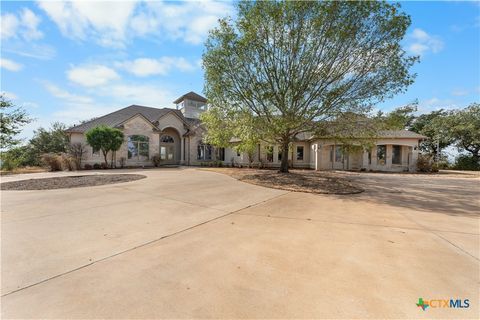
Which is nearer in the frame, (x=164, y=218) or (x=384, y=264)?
(x=384, y=264)

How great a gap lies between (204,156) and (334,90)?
19052 millimetres

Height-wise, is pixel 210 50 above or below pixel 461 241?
above

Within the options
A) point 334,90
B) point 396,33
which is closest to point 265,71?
point 334,90

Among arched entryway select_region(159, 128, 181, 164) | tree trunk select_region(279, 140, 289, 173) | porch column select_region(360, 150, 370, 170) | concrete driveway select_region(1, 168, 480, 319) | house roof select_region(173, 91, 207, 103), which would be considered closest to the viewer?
concrete driveway select_region(1, 168, 480, 319)

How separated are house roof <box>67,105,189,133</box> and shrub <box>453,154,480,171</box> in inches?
1370

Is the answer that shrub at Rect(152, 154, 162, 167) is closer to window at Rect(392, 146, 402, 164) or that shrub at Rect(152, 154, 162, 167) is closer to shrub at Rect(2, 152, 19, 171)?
shrub at Rect(2, 152, 19, 171)

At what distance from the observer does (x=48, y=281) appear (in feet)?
8.76

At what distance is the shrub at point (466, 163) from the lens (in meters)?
25.8

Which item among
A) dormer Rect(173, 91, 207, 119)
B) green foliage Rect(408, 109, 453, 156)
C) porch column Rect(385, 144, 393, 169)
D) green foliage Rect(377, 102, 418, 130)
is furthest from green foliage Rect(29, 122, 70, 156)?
green foliage Rect(408, 109, 453, 156)

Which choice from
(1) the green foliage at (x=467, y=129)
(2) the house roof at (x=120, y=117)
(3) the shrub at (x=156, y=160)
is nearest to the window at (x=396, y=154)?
(1) the green foliage at (x=467, y=129)

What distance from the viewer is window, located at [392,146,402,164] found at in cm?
2241

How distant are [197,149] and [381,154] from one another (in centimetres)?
2035

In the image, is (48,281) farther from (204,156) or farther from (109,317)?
(204,156)

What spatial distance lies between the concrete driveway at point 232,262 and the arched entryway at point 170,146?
21.3 m
